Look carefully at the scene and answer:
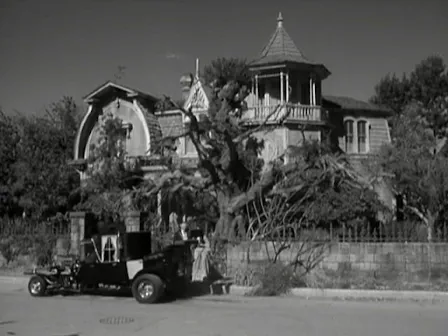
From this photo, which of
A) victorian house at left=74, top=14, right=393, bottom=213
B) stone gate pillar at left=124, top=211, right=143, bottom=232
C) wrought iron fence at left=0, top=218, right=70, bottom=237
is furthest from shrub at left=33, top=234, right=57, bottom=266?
victorian house at left=74, top=14, right=393, bottom=213

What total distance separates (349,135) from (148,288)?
20.2 meters

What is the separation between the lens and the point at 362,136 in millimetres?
30953

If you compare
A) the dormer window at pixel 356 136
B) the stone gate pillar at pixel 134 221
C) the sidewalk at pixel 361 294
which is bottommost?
the sidewalk at pixel 361 294

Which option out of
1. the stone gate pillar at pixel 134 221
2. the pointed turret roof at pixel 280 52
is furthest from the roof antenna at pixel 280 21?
the stone gate pillar at pixel 134 221

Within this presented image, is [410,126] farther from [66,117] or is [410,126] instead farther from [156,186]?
[66,117]

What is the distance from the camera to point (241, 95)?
31.2m

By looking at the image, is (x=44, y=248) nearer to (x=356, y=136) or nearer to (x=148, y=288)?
(x=148, y=288)

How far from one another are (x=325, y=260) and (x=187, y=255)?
373 cm

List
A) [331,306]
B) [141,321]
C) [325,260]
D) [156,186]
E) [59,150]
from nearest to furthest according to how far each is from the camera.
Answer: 1. [141,321]
2. [331,306]
3. [325,260]
4. [156,186]
5. [59,150]

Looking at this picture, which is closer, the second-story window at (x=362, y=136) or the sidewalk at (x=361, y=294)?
the sidewalk at (x=361, y=294)

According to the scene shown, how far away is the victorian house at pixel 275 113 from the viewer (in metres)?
27.6

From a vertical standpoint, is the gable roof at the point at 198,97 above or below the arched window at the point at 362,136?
above

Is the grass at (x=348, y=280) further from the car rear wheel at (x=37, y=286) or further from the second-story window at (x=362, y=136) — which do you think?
the second-story window at (x=362, y=136)

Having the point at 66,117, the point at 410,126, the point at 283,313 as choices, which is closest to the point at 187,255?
the point at 283,313
